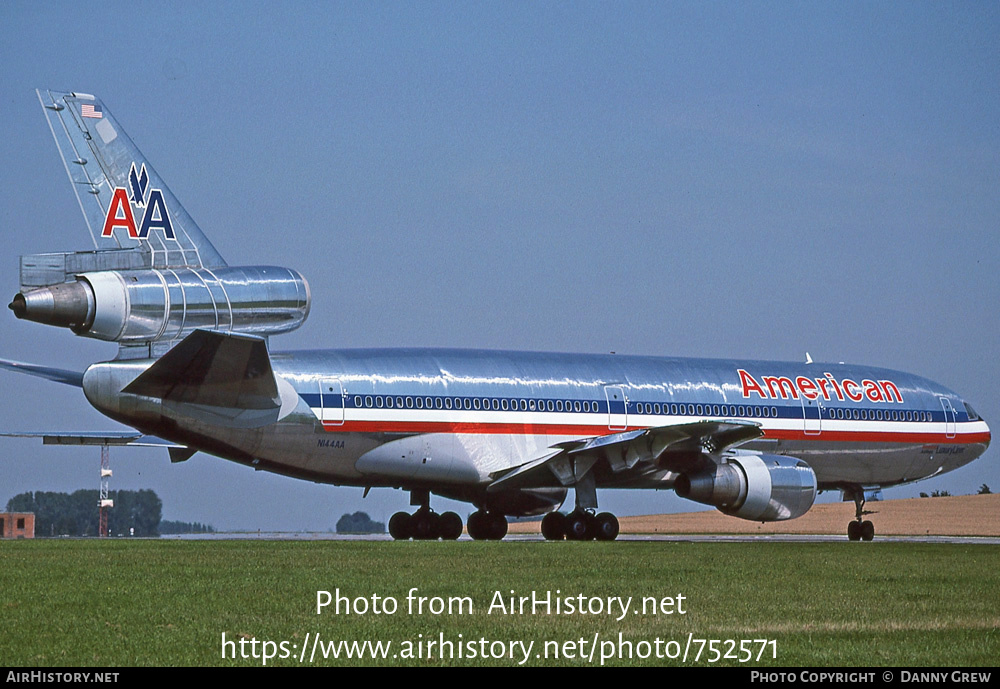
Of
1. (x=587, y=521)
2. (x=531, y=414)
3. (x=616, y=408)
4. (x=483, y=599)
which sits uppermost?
(x=616, y=408)

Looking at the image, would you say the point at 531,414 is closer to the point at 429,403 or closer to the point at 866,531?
the point at 429,403

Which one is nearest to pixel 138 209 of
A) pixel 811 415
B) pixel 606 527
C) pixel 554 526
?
pixel 606 527

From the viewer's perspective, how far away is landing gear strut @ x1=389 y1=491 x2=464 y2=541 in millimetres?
32750

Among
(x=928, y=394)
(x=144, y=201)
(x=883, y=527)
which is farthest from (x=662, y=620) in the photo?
(x=883, y=527)

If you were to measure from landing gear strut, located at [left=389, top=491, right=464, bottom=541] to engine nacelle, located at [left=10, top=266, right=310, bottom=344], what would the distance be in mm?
12028

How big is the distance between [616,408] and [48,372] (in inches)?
506

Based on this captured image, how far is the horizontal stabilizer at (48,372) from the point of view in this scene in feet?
90.8

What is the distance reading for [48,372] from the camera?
2822 centimetres

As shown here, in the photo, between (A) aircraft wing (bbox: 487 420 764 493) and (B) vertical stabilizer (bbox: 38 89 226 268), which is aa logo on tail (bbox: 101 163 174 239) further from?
(A) aircraft wing (bbox: 487 420 764 493)

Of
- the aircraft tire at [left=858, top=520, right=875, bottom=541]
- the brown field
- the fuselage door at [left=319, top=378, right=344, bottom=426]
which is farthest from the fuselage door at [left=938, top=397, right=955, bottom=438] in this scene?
the fuselage door at [left=319, top=378, right=344, bottom=426]

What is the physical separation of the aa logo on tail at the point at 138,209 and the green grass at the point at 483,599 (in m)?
5.55

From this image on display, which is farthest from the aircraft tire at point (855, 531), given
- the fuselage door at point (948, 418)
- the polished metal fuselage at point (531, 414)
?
the fuselage door at point (948, 418)
